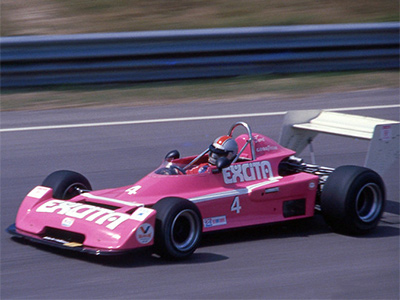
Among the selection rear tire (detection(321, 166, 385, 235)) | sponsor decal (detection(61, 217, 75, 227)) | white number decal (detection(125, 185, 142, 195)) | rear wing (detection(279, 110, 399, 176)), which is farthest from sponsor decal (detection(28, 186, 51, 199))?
rear wing (detection(279, 110, 399, 176))

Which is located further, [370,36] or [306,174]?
[370,36]

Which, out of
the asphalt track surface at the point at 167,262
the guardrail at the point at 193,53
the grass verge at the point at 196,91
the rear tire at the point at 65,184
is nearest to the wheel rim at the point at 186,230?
the asphalt track surface at the point at 167,262

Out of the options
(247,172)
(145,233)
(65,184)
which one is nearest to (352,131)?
(247,172)

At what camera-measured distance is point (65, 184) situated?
6402 millimetres

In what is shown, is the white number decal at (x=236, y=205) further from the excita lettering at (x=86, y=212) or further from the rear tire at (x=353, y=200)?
the excita lettering at (x=86, y=212)

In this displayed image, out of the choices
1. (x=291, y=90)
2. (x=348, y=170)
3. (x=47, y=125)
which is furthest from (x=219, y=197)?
(x=291, y=90)

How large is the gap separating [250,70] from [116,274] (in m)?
7.54

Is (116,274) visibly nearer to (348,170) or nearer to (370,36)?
(348,170)

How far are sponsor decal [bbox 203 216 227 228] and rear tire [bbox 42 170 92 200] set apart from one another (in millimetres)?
1256

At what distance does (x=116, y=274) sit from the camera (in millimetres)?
5371

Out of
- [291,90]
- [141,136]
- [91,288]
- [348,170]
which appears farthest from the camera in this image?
[291,90]

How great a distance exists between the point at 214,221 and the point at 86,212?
1.10m

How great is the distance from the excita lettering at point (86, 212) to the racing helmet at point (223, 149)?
1.22m

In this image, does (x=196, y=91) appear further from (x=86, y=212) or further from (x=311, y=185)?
(x=86, y=212)
